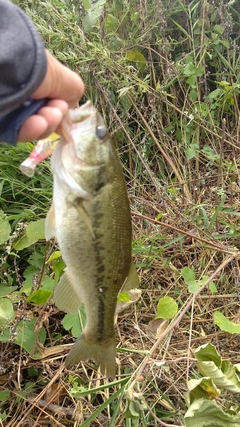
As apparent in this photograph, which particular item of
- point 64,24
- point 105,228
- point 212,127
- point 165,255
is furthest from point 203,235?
point 64,24

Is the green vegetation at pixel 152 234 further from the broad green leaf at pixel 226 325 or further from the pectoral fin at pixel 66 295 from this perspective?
the pectoral fin at pixel 66 295

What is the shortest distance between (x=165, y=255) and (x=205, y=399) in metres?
1.20

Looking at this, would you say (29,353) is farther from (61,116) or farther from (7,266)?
(61,116)

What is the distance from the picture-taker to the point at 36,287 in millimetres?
2463

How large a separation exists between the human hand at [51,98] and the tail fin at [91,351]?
2.68 ft

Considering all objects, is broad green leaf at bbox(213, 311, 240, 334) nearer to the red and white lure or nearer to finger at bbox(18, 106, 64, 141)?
the red and white lure

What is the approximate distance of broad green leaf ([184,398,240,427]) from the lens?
183cm

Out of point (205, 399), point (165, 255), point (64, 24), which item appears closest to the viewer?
point (205, 399)

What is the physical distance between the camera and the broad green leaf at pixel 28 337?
2408 mm

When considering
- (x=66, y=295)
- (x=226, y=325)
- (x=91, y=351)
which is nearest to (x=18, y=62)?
(x=66, y=295)

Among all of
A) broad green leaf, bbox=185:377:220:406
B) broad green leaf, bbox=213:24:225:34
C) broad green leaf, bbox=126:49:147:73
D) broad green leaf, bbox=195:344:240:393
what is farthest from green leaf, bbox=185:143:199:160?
broad green leaf, bbox=185:377:220:406

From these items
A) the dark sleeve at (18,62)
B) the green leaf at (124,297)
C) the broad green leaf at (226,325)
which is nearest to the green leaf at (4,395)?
the green leaf at (124,297)

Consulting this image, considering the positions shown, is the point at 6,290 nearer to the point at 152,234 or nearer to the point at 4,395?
the point at 4,395

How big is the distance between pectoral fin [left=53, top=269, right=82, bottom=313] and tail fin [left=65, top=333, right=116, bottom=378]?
0.42 feet
